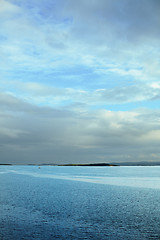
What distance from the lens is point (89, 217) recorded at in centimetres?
3158

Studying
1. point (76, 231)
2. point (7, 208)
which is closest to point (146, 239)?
point (76, 231)

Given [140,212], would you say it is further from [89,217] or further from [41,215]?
[41,215]

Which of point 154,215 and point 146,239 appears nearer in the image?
point 146,239

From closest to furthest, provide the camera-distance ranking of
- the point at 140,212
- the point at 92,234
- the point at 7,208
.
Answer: the point at 92,234, the point at 140,212, the point at 7,208

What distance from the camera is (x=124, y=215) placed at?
32969 mm

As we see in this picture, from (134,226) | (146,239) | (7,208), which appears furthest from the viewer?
(7,208)

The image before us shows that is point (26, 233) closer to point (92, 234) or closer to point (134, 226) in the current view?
point (92, 234)

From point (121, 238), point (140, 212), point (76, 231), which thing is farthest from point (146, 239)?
point (140, 212)

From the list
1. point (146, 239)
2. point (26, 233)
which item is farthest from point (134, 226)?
point (26, 233)

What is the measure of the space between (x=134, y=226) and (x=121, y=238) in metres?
4.68

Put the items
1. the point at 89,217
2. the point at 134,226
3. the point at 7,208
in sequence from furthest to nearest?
the point at 7,208 < the point at 89,217 < the point at 134,226

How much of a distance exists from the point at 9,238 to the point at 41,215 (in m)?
10.1

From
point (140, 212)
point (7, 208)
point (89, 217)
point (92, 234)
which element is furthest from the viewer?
point (7, 208)

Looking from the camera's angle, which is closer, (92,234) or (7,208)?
(92,234)
